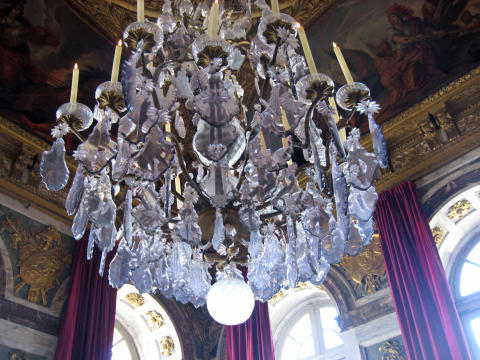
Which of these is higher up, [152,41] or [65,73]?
[65,73]

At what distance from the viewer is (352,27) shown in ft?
25.0

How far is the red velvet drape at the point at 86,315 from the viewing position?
6.77 meters

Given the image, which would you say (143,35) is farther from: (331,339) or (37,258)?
(331,339)

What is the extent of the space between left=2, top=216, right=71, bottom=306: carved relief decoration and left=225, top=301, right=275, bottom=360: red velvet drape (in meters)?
2.76

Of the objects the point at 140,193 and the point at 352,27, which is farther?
the point at 352,27

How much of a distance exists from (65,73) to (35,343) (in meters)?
3.89

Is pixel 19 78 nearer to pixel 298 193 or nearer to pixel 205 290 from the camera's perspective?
pixel 205 290

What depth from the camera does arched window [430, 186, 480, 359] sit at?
7090mm

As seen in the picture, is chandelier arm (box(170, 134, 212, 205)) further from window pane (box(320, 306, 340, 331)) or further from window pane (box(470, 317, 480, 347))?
window pane (box(320, 306, 340, 331))

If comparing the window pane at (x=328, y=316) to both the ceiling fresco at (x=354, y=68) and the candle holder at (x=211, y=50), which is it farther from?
the candle holder at (x=211, y=50)

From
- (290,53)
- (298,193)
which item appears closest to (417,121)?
(290,53)

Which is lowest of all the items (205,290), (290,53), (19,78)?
(205,290)

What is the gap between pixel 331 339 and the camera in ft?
28.1

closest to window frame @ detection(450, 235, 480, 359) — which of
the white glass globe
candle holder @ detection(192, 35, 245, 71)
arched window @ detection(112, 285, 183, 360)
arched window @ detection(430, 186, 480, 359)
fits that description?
arched window @ detection(430, 186, 480, 359)
